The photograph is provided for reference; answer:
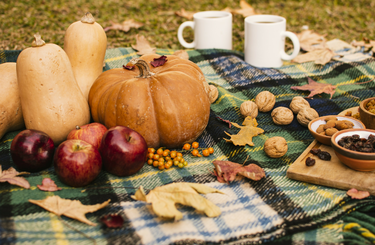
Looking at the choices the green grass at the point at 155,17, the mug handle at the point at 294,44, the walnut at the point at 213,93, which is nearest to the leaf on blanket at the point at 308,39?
the green grass at the point at 155,17

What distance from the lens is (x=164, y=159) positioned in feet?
5.92

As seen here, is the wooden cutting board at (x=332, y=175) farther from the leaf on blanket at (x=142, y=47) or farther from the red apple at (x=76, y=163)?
the leaf on blanket at (x=142, y=47)

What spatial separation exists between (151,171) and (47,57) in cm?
82

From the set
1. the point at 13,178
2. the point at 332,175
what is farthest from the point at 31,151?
the point at 332,175

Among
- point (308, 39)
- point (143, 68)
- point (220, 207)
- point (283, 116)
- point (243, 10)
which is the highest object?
point (243, 10)

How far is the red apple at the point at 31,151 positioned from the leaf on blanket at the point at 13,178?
48 mm

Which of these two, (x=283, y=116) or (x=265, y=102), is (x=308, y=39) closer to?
(x=265, y=102)

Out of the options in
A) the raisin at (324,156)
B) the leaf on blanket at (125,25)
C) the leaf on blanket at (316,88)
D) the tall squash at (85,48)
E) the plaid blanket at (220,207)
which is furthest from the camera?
the leaf on blanket at (125,25)

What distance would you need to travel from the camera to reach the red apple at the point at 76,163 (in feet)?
4.81

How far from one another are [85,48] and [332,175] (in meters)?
1.60

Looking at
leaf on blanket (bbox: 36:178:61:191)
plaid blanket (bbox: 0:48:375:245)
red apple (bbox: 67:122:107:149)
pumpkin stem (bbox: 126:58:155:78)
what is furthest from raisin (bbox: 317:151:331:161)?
leaf on blanket (bbox: 36:178:61:191)

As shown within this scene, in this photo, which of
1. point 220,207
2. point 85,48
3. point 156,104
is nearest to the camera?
point 220,207

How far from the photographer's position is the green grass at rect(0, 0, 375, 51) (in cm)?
310

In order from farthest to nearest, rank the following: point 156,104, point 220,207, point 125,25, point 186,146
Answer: point 125,25 < point 186,146 < point 156,104 < point 220,207
